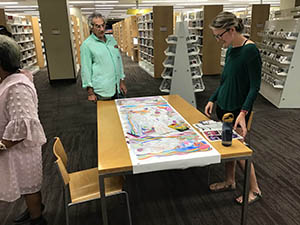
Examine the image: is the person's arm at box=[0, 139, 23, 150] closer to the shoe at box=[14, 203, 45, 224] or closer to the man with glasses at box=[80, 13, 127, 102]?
the shoe at box=[14, 203, 45, 224]

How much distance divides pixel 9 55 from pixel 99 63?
1238 millimetres

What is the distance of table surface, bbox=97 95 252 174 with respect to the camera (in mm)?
1428

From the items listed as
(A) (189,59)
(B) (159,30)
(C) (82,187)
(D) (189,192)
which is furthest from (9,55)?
(B) (159,30)

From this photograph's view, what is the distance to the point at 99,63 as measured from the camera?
2.76 meters

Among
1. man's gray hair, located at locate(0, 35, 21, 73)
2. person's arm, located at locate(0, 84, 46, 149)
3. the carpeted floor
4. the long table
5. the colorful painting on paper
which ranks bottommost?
the carpeted floor

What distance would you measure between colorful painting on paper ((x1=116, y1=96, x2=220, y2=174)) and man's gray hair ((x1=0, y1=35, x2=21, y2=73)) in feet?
2.83

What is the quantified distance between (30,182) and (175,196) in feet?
4.21

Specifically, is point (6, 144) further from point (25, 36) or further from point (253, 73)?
point (25, 36)

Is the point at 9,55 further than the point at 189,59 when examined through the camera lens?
No

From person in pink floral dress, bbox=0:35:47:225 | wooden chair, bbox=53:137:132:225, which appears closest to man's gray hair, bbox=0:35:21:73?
person in pink floral dress, bbox=0:35:47:225

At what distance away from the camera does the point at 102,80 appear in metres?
2.83

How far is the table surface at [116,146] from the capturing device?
56.2 inches

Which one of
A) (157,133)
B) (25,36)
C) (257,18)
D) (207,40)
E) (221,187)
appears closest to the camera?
(157,133)

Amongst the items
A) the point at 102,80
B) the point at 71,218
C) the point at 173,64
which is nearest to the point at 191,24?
the point at 173,64
